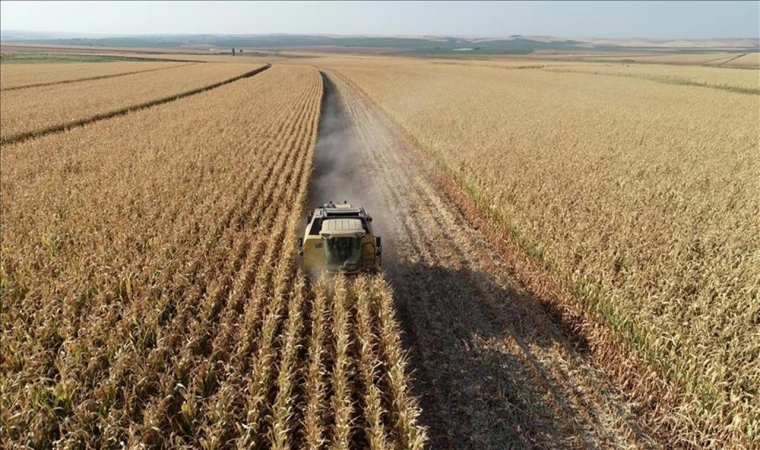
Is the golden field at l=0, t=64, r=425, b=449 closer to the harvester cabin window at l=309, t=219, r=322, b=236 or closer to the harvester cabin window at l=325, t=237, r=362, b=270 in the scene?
the harvester cabin window at l=325, t=237, r=362, b=270

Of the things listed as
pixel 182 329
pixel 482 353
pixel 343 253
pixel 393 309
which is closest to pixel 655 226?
pixel 482 353

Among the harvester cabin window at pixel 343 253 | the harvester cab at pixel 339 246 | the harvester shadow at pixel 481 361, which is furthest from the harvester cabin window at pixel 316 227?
the harvester shadow at pixel 481 361

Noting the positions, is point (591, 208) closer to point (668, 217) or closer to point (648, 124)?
point (668, 217)

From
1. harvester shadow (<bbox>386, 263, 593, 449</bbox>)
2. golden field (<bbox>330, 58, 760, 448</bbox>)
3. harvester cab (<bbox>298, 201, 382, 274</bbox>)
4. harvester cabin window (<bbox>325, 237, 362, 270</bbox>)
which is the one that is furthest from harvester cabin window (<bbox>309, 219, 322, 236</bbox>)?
golden field (<bbox>330, 58, 760, 448</bbox>)

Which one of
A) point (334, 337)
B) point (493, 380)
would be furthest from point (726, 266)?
point (334, 337)

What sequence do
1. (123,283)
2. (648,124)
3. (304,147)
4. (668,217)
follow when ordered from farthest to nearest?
(648,124)
(304,147)
(668,217)
(123,283)

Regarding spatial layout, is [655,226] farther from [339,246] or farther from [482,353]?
[339,246]
